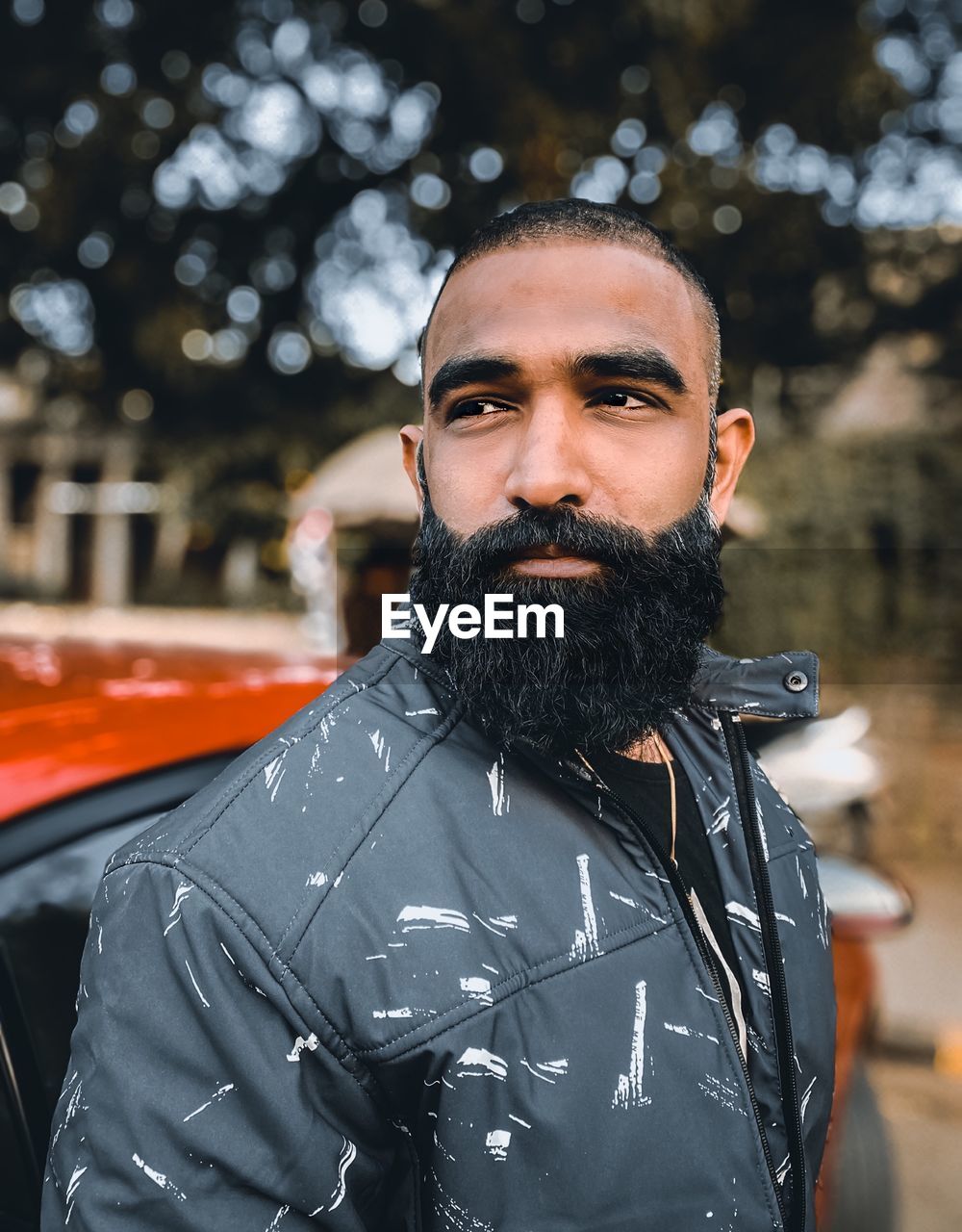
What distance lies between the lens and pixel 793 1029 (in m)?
1.14

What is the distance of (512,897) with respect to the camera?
3.13 feet

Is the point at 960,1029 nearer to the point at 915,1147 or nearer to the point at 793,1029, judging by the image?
the point at 915,1147

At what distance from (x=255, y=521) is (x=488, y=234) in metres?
13.0

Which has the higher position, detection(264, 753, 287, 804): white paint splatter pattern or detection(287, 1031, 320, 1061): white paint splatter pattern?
detection(264, 753, 287, 804): white paint splatter pattern

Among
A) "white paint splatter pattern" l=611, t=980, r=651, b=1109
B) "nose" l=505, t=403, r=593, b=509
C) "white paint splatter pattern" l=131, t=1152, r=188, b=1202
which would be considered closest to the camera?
"white paint splatter pattern" l=131, t=1152, r=188, b=1202

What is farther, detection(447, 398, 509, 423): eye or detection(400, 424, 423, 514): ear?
detection(400, 424, 423, 514): ear

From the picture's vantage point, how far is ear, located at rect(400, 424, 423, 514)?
4.26 feet

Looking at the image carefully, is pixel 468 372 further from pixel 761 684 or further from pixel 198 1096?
pixel 198 1096

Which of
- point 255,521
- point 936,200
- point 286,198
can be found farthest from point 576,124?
point 255,521

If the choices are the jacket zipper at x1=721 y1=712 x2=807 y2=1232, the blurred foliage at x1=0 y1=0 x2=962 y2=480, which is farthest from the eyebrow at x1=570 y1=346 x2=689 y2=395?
the blurred foliage at x1=0 y1=0 x2=962 y2=480

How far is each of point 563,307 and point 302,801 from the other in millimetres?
604

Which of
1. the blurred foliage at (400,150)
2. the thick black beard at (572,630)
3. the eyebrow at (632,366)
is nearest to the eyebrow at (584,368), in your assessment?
the eyebrow at (632,366)

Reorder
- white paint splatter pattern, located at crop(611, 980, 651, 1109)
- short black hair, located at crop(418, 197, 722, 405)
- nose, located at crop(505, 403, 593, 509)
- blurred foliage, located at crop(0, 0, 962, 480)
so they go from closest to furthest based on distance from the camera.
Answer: white paint splatter pattern, located at crop(611, 980, 651, 1109) → nose, located at crop(505, 403, 593, 509) → short black hair, located at crop(418, 197, 722, 405) → blurred foliage, located at crop(0, 0, 962, 480)

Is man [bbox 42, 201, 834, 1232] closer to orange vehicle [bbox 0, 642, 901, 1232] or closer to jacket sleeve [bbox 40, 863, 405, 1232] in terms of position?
jacket sleeve [bbox 40, 863, 405, 1232]
